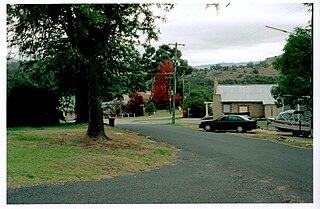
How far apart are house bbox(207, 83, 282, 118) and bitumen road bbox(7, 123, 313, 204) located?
27.7 inches

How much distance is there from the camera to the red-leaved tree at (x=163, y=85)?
26.8 feet

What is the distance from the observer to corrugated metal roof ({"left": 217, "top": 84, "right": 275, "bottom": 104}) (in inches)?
335

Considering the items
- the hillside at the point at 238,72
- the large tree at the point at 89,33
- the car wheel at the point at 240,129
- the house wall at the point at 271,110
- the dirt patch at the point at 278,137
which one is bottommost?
the dirt patch at the point at 278,137

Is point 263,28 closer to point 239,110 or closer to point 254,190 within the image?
point 239,110

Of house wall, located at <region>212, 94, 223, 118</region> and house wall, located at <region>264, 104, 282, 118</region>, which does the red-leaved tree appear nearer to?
house wall, located at <region>212, 94, 223, 118</region>

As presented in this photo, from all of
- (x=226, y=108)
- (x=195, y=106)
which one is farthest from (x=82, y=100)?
(x=226, y=108)

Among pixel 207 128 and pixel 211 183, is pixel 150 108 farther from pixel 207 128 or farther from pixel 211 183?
pixel 211 183

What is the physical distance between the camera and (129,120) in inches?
332

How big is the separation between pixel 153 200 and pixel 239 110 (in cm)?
351

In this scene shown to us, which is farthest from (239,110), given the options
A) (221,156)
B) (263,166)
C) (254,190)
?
(254,190)

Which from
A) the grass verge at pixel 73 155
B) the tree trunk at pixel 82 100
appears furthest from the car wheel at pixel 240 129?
the tree trunk at pixel 82 100

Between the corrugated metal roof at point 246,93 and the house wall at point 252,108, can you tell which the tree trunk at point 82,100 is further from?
the house wall at point 252,108

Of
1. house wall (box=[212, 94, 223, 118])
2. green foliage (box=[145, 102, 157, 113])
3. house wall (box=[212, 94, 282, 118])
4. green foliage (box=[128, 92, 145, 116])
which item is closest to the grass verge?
green foliage (box=[128, 92, 145, 116])

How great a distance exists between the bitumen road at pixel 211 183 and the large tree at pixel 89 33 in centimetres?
122
